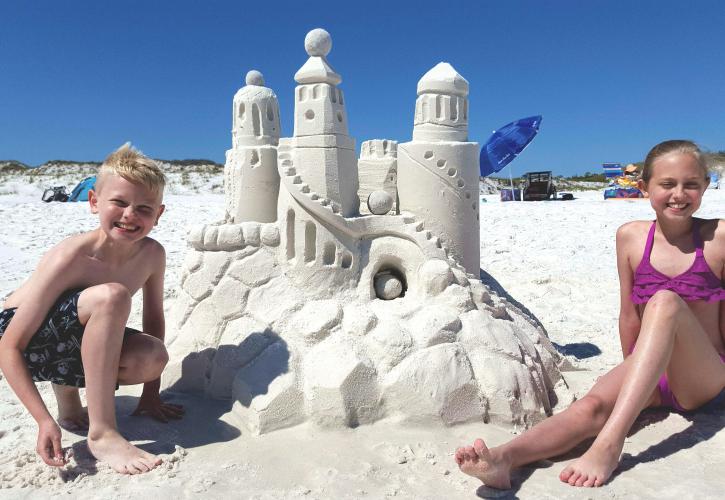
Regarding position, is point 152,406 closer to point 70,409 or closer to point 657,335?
point 70,409

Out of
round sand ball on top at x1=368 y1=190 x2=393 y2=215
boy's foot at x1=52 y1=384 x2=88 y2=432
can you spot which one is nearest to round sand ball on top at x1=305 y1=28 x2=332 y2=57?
round sand ball on top at x1=368 y1=190 x2=393 y2=215

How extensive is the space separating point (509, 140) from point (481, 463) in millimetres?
9151

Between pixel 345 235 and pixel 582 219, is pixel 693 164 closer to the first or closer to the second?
pixel 345 235

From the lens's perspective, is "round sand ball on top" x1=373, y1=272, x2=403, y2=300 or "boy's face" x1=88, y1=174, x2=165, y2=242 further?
"round sand ball on top" x1=373, y1=272, x2=403, y2=300

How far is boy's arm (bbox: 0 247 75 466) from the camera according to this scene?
7.72ft

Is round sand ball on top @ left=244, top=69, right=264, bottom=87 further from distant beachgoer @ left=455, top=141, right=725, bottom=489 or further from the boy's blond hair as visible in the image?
distant beachgoer @ left=455, top=141, right=725, bottom=489

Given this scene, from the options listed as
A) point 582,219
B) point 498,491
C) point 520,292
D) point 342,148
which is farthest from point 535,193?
point 498,491

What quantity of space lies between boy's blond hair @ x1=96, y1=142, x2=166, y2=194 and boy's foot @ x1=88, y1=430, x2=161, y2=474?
1106 mm

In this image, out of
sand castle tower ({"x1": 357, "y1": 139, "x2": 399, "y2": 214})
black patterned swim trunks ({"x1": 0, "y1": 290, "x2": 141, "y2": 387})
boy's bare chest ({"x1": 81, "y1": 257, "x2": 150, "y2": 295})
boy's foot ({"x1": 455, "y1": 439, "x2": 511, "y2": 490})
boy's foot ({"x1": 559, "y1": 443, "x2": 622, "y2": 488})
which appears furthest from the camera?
sand castle tower ({"x1": 357, "y1": 139, "x2": 399, "y2": 214})

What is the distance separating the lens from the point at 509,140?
10.5m

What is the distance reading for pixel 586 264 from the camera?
7723 mm

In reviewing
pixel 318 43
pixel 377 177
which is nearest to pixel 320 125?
pixel 318 43

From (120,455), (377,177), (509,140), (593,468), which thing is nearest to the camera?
(593,468)

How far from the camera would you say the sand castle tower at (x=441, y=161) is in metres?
3.62
